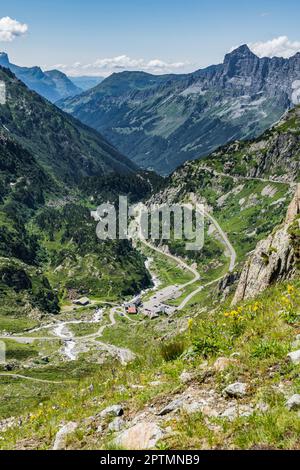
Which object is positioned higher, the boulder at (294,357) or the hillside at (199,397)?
the boulder at (294,357)

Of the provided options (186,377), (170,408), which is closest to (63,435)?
(170,408)

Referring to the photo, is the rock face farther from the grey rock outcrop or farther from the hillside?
the grey rock outcrop

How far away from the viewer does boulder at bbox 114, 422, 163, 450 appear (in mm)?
11953

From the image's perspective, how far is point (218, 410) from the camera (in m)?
13.2

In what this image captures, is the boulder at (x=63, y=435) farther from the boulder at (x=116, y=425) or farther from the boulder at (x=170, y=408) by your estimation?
the boulder at (x=170, y=408)

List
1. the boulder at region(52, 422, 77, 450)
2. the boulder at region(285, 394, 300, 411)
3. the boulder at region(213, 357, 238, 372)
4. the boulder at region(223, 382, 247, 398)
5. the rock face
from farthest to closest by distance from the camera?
1. the rock face
2. the boulder at region(213, 357, 238, 372)
3. the boulder at region(52, 422, 77, 450)
4. the boulder at region(223, 382, 247, 398)
5. the boulder at region(285, 394, 300, 411)

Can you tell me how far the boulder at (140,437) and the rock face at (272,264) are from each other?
31.3m

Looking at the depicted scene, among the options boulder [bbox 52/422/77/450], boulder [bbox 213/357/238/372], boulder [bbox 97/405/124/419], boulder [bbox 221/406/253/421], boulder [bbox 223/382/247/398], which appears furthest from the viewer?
boulder [bbox 213/357/238/372]

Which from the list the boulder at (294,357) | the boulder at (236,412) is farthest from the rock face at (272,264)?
the boulder at (236,412)

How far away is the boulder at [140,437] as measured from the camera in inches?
471

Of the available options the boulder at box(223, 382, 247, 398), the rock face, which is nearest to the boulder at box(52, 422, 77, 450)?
the boulder at box(223, 382, 247, 398)

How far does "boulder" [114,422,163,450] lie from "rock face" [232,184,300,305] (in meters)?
31.3

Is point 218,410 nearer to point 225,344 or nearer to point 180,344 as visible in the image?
point 225,344
